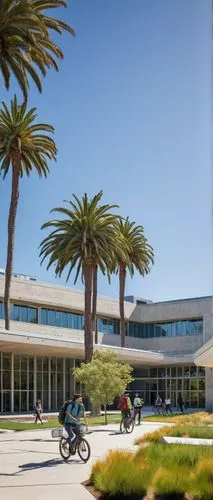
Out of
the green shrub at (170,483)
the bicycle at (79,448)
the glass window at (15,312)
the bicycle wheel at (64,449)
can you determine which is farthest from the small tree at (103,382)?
the green shrub at (170,483)

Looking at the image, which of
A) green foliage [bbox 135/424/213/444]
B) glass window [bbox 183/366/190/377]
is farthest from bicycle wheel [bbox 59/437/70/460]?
glass window [bbox 183/366/190/377]

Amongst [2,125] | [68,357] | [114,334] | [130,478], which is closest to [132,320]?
[114,334]

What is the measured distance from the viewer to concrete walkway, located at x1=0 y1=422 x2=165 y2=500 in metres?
12.9

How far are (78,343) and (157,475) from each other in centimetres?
3954

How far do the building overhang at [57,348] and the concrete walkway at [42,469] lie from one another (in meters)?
17.7

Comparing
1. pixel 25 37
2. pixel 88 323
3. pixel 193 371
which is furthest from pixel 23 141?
pixel 193 371

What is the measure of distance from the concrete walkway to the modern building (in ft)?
63.1

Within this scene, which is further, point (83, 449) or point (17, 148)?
point (17, 148)

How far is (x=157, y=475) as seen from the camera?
12.5 metres

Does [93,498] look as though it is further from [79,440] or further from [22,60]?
[22,60]

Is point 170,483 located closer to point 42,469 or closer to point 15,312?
point 42,469

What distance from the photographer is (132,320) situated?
74.3 m

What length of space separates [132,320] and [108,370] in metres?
35.9

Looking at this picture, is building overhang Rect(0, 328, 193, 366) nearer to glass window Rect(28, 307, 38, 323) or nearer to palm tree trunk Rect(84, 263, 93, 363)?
palm tree trunk Rect(84, 263, 93, 363)
